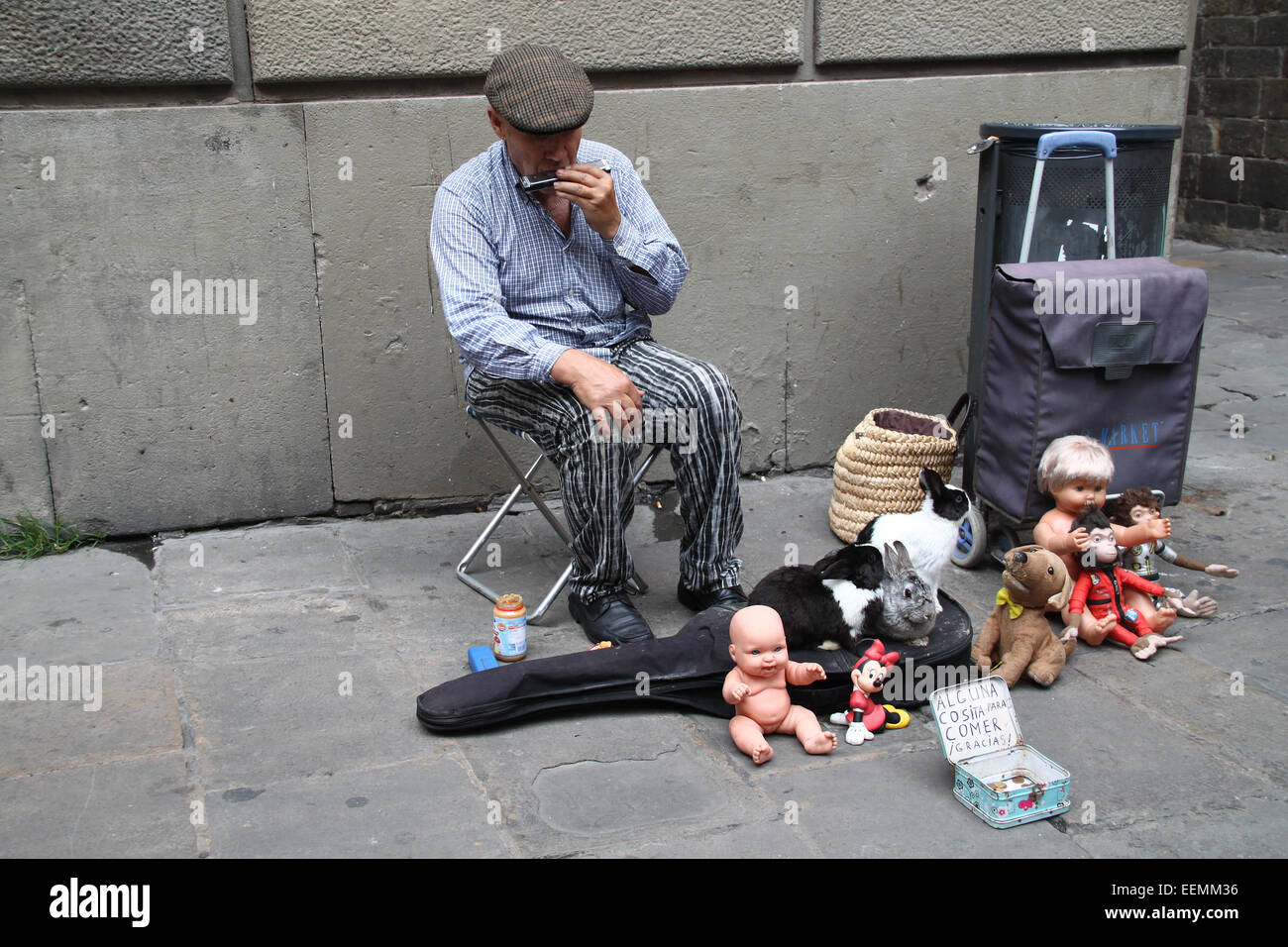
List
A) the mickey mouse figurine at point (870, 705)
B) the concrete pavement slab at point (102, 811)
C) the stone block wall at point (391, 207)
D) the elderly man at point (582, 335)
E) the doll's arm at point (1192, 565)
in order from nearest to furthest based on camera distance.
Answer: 1. the concrete pavement slab at point (102, 811)
2. the mickey mouse figurine at point (870, 705)
3. the elderly man at point (582, 335)
4. the doll's arm at point (1192, 565)
5. the stone block wall at point (391, 207)

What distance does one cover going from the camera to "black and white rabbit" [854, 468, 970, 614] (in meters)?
3.04

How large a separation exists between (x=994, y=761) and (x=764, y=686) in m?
0.52

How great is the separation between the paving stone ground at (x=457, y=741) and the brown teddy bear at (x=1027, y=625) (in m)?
0.08

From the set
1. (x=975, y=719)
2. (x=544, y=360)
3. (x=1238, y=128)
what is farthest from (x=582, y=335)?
(x=1238, y=128)

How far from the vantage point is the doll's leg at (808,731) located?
9.00ft

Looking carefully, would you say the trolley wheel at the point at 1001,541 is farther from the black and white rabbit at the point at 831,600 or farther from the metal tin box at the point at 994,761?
the metal tin box at the point at 994,761

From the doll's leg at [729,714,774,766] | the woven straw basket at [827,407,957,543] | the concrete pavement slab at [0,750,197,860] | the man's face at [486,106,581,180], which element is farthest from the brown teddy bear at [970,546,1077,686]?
the concrete pavement slab at [0,750,197,860]

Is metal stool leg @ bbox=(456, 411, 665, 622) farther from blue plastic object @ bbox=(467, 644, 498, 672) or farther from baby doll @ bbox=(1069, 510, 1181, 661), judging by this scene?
baby doll @ bbox=(1069, 510, 1181, 661)

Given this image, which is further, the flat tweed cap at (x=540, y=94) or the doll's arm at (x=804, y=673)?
the flat tweed cap at (x=540, y=94)

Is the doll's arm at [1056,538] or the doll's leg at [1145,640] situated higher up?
the doll's arm at [1056,538]

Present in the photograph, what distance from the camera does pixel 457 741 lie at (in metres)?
2.82

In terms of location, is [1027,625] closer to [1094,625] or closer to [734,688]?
[1094,625]

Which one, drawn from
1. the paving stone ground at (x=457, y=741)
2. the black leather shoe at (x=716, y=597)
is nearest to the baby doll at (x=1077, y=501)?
the paving stone ground at (x=457, y=741)

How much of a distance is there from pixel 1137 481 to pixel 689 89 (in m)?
1.94
